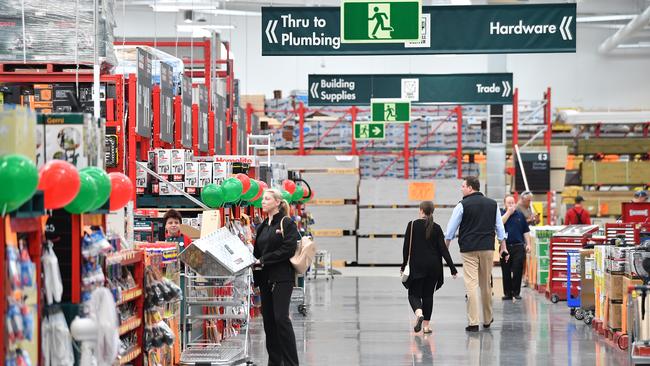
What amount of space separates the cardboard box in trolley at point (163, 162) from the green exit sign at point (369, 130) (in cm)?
1216

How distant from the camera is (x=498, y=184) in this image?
1080 inches

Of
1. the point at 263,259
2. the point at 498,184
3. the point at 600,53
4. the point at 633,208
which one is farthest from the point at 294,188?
the point at 600,53

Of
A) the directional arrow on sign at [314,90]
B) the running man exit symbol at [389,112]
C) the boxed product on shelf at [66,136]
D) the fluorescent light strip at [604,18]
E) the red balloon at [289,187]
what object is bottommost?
the red balloon at [289,187]

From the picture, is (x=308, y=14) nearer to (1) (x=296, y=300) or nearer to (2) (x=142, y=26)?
(1) (x=296, y=300)

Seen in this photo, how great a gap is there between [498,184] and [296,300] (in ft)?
36.6

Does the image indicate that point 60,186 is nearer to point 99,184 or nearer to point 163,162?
point 99,184

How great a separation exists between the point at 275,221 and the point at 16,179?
470 cm

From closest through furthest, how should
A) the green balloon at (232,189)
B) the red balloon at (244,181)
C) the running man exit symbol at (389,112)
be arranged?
1. the green balloon at (232,189)
2. the red balloon at (244,181)
3. the running man exit symbol at (389,112)

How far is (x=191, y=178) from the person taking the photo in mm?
13258

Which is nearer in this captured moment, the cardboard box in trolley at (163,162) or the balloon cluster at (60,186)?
the balloon cluster at (60,186)

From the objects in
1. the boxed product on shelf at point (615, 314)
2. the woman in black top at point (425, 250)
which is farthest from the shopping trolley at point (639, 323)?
the woman in black top at point (425, 250)

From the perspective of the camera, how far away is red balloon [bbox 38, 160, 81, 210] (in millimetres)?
5812

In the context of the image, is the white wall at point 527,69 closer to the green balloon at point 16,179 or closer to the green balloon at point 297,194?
the green balloon at point 297,194

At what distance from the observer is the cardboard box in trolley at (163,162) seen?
13406 mm
